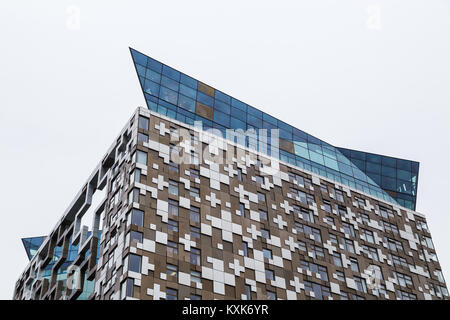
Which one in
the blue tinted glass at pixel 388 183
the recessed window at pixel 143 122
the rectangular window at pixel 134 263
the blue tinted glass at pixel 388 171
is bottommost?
the rectangular window at pixel 134 263

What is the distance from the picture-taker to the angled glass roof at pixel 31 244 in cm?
9425

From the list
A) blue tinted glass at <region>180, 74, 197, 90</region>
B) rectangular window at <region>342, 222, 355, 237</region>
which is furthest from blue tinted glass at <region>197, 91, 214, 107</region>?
rectangular window at <region>342, 222, 355, 237</region>

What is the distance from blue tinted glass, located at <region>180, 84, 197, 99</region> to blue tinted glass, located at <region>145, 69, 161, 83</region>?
2978 millimetres

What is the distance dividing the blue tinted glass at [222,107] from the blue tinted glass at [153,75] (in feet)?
25.1

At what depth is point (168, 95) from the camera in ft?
232

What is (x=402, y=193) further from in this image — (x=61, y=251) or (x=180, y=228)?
(x=61, y=251)

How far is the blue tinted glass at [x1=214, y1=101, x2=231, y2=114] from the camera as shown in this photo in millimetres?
74438

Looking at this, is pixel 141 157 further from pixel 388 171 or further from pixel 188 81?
pixel 388 171

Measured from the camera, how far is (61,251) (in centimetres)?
7369

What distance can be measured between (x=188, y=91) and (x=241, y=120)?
740 cm

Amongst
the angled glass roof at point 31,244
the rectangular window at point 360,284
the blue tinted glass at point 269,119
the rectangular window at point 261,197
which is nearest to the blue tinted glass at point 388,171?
the blue tinted glass at point 269,119

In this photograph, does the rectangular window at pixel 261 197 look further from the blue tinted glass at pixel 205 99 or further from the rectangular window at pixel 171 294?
the rectangular window at pixel 171 294

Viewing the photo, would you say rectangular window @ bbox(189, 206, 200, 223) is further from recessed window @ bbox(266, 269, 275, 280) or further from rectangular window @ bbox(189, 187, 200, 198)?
recessed window @ bbox(266, 269, 275, 280)
